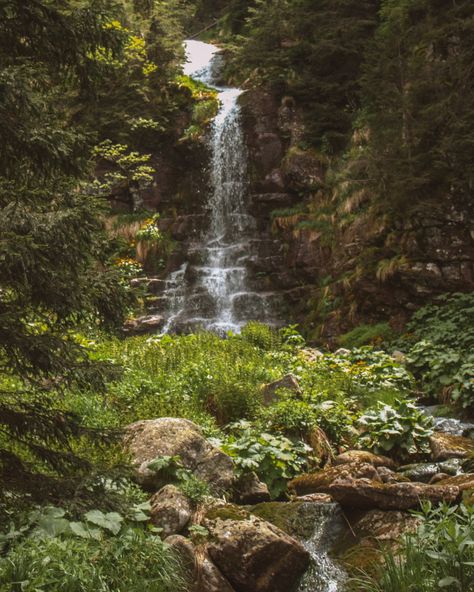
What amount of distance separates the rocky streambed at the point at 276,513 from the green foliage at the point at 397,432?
0.44 metres

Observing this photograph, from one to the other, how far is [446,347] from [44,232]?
8956 millimetres

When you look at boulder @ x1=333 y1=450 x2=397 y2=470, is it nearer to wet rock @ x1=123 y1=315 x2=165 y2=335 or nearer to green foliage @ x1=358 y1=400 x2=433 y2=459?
green foliage @ x1=358 y1=400 x2=433 y2=459

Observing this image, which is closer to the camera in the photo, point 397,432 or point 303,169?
point 397,432

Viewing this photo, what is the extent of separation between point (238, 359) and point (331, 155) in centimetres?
1218

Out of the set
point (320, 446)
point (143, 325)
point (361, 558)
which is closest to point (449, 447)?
point (320, 446)

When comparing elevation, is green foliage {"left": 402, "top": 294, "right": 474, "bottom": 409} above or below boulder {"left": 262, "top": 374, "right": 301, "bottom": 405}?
below

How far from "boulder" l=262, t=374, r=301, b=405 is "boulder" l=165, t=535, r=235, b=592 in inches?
144

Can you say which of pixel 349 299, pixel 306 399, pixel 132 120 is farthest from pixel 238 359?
pixel 132 120

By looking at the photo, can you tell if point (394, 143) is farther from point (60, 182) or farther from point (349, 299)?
point (60, 182)

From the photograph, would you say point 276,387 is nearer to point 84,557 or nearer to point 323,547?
point 323,547

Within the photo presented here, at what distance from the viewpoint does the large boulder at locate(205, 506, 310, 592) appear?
393 cm

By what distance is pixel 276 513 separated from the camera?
4859 millimetres

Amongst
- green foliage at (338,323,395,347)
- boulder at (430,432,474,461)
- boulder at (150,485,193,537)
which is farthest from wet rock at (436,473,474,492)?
green foliage at (338,323,395,347)

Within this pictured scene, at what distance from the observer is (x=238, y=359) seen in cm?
931
